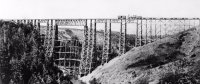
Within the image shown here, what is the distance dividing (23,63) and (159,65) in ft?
50.8

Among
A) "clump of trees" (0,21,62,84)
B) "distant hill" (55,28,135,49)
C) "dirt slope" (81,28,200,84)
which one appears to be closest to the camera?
"clump of trees" (0,21,62,84)

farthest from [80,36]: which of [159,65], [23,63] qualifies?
[23,63]

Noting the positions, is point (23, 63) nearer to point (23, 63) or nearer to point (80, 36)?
point (23, 63)

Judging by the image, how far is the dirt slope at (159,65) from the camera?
3491 cm

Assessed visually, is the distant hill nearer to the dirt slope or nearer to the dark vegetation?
the dirt slope

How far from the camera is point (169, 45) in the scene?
144 ft

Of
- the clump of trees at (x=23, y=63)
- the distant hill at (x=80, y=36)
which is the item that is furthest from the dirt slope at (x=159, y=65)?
the distant hill at (x=80, y=36)

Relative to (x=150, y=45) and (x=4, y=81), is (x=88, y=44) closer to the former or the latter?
(x=150, y=45)

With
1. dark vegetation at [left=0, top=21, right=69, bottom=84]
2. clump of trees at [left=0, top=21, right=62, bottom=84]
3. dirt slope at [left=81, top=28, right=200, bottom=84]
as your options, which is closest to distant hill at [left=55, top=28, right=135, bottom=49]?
dirt slope at [left=81, top=28, right=200, bottom=84]

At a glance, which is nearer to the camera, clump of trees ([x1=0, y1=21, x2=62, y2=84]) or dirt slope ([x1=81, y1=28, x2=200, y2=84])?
clump of trees ([x1=0, y1=21, x2=62, y2=84])

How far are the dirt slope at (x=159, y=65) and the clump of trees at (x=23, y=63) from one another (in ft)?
26.3

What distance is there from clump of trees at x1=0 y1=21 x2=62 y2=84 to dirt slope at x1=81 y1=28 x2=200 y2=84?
8.01 m

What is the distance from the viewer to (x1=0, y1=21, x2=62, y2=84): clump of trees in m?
32.8

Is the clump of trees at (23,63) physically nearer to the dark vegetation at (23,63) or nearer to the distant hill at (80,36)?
the dark vegetation at (23,63)
